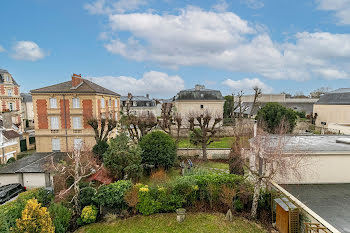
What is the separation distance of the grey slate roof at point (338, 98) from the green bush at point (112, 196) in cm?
3333

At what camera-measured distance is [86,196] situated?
32.9 feet

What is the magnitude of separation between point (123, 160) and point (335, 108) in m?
32.6

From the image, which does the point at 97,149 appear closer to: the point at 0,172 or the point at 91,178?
the point at 91,178

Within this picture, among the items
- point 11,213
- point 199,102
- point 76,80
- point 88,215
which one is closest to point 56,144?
point 76,80

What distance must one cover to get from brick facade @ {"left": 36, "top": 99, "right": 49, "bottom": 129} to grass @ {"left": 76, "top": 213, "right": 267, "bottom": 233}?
14225 millimetres

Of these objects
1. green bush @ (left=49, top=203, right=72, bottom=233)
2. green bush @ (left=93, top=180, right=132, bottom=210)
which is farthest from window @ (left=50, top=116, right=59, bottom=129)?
green bush @ (left=93, top=180, right=132, bottom=210)

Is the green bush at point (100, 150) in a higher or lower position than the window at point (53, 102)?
lower

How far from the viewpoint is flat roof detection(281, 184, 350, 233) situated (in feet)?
21.2

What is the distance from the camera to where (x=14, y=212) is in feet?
27.0

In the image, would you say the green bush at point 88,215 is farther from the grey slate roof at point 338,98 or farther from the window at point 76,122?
the grey slate roof at point 338,98

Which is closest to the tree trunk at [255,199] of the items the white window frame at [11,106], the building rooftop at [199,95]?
the building rooftop at [199,95]

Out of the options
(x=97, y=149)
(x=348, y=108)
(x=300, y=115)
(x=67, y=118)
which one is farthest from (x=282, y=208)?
(x=300, y=115)

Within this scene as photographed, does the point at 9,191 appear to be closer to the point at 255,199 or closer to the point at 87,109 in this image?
the point at 87,109

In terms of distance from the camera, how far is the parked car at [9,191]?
40.3ft
